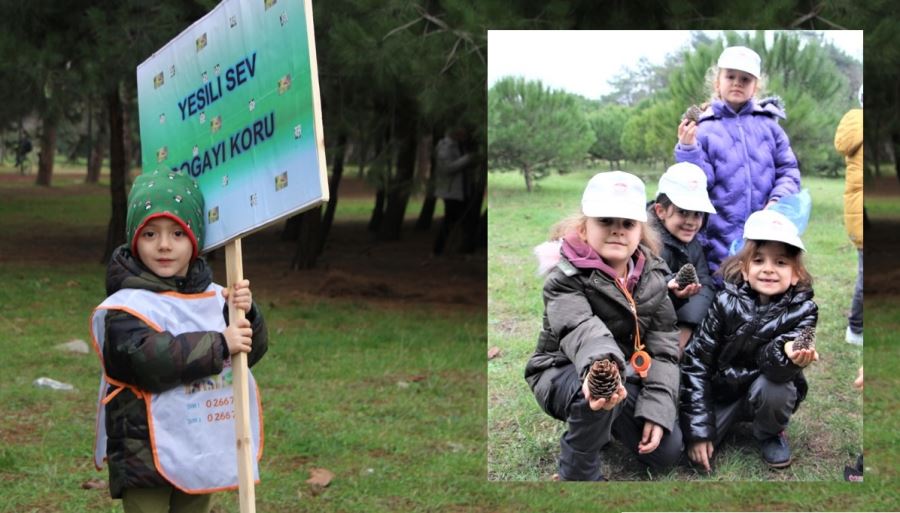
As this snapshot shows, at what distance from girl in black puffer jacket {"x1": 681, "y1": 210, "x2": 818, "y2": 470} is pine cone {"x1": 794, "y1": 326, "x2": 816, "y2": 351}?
1cm

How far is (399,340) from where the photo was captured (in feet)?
28.2

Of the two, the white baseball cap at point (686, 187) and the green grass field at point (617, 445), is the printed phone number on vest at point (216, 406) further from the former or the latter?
the white baseball cap at point (686, 187)

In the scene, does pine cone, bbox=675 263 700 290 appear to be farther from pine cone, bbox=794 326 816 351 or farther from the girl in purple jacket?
pine cone, bbox=794 326 816 351

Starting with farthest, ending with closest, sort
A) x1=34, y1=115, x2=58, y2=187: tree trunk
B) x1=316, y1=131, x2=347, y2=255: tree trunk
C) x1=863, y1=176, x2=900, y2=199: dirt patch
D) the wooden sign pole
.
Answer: x1=34, y1=115, x2=58, y2=187: tree trunk → x1=863, y1=176, x2=900, y2=199: dirt patch → x1=316, y1=131, x2=347, y2=255: tree trunk → the wooden sign pole

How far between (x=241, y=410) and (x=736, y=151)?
1.96 m

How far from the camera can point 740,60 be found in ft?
14.2

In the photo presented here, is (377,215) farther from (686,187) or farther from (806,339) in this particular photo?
(806,339)

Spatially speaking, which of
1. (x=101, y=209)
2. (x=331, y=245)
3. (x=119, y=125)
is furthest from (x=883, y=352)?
(x=101, y=209)

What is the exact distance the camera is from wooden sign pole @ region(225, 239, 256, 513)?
3.14 metres

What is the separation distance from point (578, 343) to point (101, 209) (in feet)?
61.6

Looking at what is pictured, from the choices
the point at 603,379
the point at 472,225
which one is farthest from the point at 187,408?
the point at 472,225

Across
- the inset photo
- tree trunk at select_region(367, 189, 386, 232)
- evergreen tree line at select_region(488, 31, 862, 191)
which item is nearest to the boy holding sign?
the inset photo

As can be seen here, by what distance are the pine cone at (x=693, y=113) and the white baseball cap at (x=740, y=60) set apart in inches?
6.1

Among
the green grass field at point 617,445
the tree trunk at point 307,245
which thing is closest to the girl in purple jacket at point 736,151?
the green grass field at point 617,445
